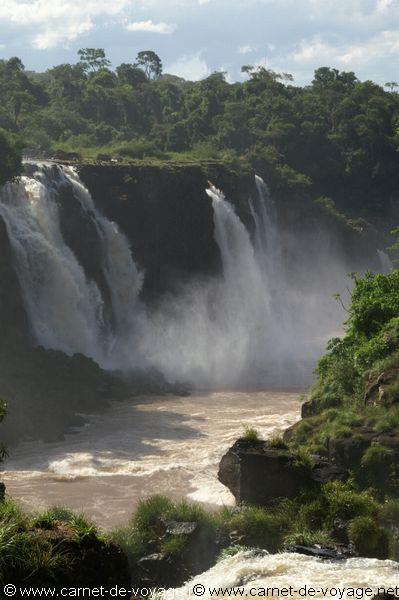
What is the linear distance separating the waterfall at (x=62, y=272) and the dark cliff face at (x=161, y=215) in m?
1.74

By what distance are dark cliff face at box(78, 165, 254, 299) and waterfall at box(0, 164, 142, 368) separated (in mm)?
1738

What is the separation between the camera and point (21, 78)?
78938 mm

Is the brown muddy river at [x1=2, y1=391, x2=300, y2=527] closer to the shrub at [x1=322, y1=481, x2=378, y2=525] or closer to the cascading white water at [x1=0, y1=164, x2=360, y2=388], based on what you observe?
the shrub at [x1=322, y1=481, x2=378, y2=525]

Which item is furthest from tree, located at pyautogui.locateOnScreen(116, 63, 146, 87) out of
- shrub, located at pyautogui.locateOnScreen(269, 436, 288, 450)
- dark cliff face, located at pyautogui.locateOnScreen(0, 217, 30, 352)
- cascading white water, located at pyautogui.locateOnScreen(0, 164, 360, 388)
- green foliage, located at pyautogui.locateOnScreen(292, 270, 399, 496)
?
shrub, located at pyautogui.locateOnScreen(269, 436, 288, 450)

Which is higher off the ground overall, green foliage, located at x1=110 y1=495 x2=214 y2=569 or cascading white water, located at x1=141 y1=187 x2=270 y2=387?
cascading white water, located at x1=141 y1=187 x2=270 y2=387

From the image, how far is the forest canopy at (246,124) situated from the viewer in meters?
66.2

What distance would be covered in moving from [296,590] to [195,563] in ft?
10.7

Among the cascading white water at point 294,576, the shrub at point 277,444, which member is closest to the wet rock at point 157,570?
the cascading white water at point 294,576

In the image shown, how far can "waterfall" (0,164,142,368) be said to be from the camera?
35812mm

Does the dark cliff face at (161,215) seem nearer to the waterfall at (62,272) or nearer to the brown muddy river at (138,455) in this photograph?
the waterfall at (62,272)

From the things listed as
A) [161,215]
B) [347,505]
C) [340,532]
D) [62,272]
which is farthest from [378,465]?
[161,215]

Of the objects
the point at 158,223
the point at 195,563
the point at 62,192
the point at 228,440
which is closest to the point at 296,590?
the point at 195,563

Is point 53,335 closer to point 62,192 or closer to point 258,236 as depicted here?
point 62,192

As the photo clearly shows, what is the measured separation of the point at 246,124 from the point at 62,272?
43.3 m
